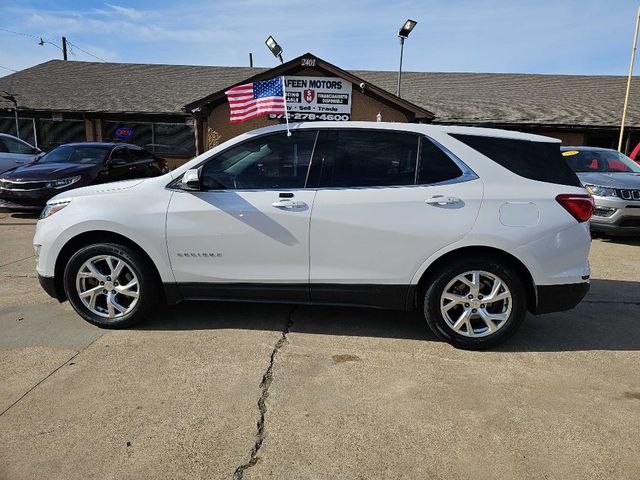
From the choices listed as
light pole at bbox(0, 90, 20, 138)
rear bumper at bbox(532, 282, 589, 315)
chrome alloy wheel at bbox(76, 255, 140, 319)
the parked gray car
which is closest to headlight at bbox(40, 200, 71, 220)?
chrome alloy wheel at bbox(76, 255, 140, 319)

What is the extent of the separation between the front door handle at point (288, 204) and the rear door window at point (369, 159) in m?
0.25

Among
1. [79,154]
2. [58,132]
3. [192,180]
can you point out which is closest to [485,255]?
[192,180]

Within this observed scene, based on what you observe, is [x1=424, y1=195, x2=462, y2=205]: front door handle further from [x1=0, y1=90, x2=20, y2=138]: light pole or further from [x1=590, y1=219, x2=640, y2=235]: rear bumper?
[x1=0, y1=90, x2=20, y2=138]: light pole

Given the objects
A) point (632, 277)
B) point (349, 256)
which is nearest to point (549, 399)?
point (349, 256)

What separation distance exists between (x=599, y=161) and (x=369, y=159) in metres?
7.33

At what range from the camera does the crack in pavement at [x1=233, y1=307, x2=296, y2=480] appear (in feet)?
7.51

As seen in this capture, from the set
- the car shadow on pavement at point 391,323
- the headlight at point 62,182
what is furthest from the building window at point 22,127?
the car shadow on pavement at point 391,323

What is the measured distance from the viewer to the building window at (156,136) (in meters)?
18.2

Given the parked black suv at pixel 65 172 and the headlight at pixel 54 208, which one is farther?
the parked black suv at pixel 65 172

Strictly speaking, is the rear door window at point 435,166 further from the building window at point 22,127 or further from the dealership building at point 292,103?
the building window at point 22,127

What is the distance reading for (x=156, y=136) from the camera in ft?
59.9

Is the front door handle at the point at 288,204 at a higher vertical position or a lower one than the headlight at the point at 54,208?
higher

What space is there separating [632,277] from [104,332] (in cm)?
610

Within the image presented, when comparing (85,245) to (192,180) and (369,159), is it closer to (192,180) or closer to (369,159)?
(192,180)
